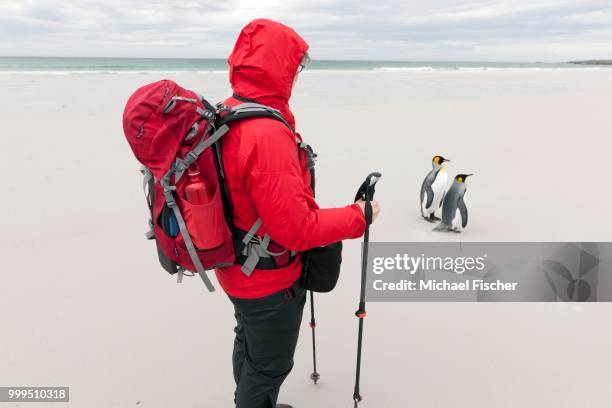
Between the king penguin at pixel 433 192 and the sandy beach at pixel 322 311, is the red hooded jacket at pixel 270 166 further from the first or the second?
the king penguin at pixel 433 192

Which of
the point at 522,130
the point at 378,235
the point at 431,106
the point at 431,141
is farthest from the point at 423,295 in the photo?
the point at 431,106

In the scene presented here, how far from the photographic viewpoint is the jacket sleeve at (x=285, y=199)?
4.31 ft

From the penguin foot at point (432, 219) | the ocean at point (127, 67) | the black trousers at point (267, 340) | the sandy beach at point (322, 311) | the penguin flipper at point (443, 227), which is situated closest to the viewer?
the black trousers at point (267, 340)

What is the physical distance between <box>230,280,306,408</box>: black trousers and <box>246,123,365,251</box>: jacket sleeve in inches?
12.8

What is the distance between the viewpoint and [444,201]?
4066 mm

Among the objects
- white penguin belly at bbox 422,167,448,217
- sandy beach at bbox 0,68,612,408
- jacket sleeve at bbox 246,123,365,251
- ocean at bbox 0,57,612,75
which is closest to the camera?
jacket sleeve at bbox 246,123,365,251

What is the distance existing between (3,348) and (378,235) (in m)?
3.06

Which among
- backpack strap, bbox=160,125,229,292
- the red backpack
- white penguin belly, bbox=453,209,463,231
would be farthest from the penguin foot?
backpack strap, bbox=160,125,229,292

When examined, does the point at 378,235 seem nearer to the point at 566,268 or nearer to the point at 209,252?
the point at 566,268

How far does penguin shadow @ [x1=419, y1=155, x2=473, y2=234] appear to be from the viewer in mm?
3975

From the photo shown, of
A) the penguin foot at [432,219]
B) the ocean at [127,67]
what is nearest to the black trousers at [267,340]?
the penguin foot at [432,219]

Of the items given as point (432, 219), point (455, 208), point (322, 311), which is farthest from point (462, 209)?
point (322, 311)

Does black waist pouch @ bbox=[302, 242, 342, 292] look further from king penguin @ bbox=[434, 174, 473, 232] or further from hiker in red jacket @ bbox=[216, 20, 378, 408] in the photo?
king penguin @ bbox=[434, 174, 473, 232]

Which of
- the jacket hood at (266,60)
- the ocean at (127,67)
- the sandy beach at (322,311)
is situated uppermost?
the ocean at (127,67)
